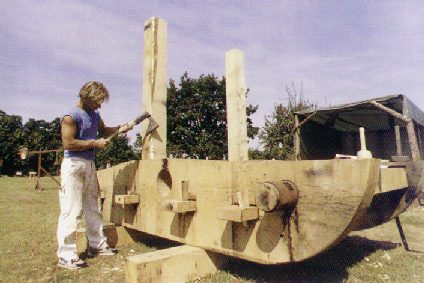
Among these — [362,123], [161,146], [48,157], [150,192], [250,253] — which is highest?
[48,157]

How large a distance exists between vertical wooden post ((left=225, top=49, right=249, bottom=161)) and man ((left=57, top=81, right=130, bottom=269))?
135cm

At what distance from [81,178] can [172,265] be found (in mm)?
1454

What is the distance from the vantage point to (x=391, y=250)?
3.78 metres

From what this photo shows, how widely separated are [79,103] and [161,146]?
3.16 feet

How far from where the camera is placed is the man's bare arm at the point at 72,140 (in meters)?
3.05

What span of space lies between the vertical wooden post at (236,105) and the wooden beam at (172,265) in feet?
2.61

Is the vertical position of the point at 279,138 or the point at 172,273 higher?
the point at 279,138

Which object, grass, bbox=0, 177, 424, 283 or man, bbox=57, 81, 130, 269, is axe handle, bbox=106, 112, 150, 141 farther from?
grass, bbox=0, 177, 424, 283

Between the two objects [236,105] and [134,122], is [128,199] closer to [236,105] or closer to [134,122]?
[134,122]

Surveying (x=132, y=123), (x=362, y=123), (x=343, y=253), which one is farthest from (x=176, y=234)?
(x=362, y=123)

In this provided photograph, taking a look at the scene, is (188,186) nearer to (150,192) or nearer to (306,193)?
(150,192)

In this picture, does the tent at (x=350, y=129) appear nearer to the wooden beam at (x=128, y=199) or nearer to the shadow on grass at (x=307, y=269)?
the shadow on grass at (x=307, y=269)

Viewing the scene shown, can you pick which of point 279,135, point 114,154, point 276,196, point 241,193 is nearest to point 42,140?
point 114,154

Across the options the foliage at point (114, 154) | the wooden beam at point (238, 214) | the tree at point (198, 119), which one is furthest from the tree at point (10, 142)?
the wooden beam at point (238, 214)
